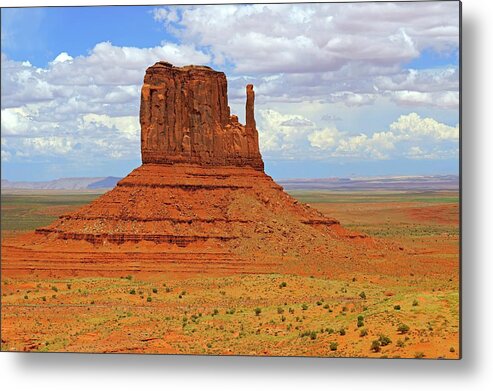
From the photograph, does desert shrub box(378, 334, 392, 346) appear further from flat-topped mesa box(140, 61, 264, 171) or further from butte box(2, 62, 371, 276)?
flat-topped mesa box(140, 61, 264, 171)

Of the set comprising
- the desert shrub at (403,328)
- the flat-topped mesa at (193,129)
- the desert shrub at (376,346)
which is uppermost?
the flat-topped mesa at (193,129)

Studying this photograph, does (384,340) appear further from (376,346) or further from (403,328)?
(403,328)

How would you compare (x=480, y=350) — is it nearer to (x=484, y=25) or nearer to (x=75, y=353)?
(x=484, y=25)

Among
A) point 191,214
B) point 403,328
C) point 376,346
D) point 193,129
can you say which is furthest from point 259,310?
point 193,129

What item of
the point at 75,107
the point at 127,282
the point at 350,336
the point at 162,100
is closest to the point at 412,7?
the point at 350,336

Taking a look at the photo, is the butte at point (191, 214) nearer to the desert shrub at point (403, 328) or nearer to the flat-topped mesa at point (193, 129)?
the flat-topped mesa at point (193, 129)

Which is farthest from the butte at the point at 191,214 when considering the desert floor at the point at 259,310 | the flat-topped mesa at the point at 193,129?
the desert floor at the point at 259,310

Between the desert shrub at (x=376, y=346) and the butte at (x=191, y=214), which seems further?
the butte at (x=191, y=214)
